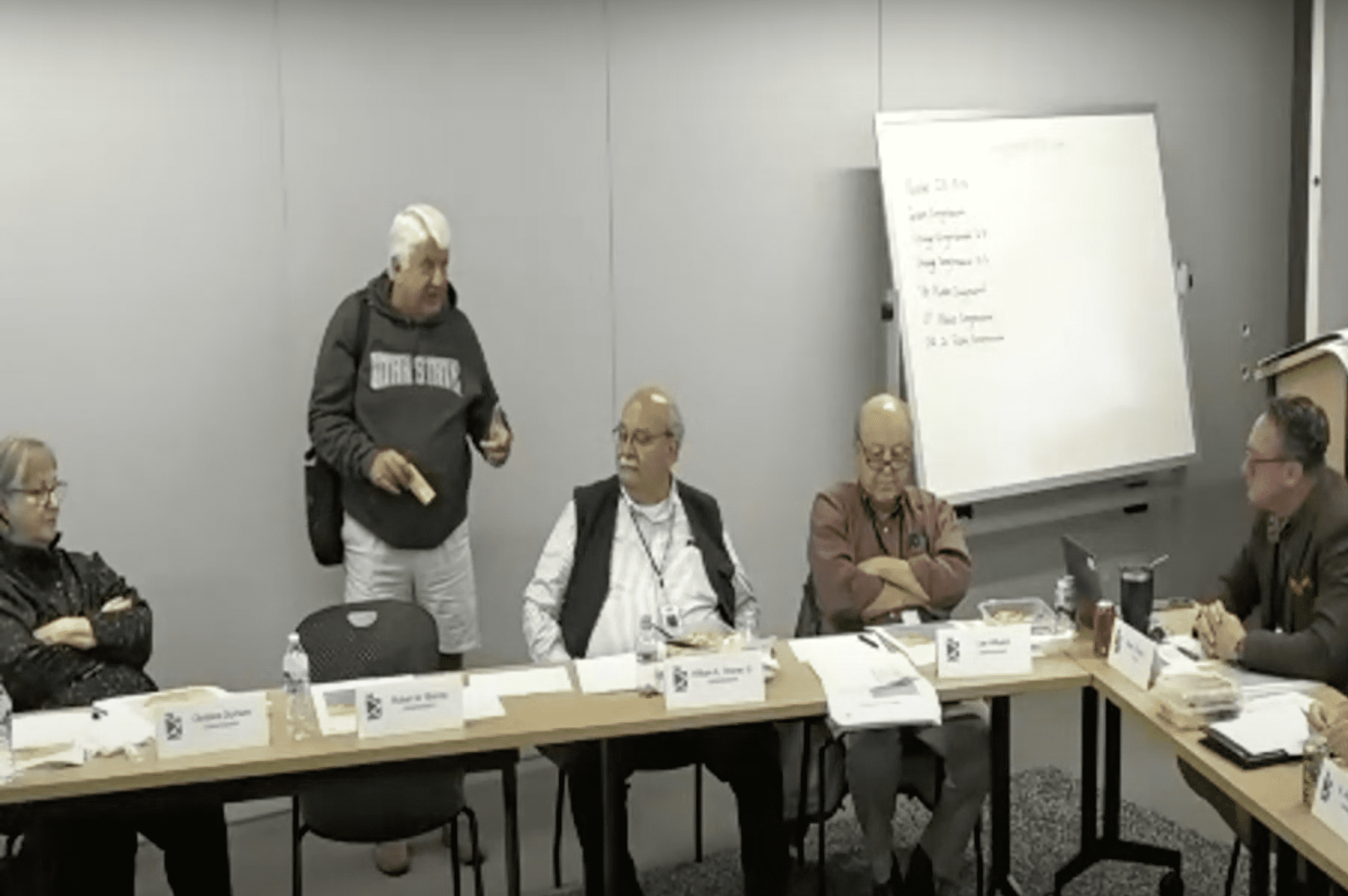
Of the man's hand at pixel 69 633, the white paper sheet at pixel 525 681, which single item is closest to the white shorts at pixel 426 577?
the white paper sheet at pixel 525 681

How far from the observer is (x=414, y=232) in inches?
169

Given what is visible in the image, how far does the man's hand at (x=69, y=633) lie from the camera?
3500mm

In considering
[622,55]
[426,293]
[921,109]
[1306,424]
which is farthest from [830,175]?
[1306,424]

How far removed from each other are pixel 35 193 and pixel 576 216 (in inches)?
63.0

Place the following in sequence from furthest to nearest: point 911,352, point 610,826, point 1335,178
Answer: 1. point 1335,178
2. point 911,352
3. point 610,826

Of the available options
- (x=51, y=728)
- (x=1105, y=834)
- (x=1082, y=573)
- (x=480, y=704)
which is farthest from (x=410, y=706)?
(x=1105, y=834)

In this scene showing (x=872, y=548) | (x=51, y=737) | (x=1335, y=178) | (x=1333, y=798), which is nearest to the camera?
(x=1333, y=798)

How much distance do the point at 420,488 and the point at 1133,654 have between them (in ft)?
6.26

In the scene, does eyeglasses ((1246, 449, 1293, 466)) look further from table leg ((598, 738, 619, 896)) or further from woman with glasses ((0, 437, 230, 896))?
woman with glasses ((0, 437, 230, 896))

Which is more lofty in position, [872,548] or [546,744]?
[872,548]

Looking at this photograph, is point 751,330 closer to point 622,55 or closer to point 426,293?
point 622,55

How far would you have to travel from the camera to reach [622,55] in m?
5.12

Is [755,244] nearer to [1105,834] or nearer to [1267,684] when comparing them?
[1105,834]

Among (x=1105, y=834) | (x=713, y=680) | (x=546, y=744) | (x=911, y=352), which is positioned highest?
(x=911, y=352)
